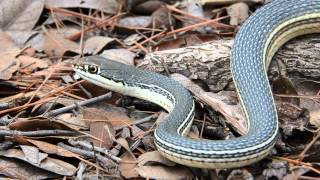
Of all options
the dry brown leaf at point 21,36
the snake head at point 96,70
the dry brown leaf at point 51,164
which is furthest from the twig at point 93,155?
the dry brown leaf at point 21,36

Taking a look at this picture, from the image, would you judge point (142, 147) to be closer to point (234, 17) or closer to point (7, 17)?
point (234, 17)

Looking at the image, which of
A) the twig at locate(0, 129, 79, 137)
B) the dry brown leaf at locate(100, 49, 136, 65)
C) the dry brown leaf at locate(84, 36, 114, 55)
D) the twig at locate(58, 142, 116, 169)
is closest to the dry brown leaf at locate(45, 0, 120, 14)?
the dry brown leaf at locate(84, 36, 114, 55)

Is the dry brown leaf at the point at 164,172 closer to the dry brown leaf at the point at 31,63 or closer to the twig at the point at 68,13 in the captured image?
the dry brown leaf at the point at 31,63

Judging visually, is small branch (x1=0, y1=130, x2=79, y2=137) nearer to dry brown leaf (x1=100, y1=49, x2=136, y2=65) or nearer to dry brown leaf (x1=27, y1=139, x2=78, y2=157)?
dry brown leaf (x1=27, y1=139, x2=78, y2=157)

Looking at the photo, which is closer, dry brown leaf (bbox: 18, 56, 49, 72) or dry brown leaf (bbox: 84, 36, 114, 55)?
dry brown leaf (bbox: 18, 56, 49, 72)

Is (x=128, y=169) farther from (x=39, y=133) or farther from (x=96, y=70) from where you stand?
(x=96, y=70)
